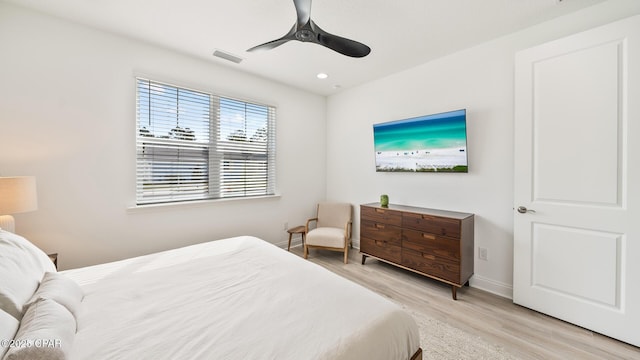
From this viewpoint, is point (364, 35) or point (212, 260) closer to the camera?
point (212, 260)

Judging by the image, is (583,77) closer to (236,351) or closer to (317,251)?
(236,351)

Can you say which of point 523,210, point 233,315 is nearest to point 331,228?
point 523,210

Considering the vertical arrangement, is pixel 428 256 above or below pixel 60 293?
below

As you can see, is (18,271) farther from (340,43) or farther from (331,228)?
(331,228)

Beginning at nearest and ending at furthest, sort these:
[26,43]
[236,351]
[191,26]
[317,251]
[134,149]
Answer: [236,351] → [26,43] → [191,26] → [134,149] → [317,251]

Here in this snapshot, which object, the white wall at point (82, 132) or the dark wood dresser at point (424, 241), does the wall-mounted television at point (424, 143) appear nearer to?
the dark wood dresser at point (424, 241)

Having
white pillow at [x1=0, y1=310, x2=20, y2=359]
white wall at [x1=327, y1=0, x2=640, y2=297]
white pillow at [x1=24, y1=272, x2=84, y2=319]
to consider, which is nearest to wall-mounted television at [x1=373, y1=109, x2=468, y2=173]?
white wall at [x1=327, y1=0, x2=640, y2=297]

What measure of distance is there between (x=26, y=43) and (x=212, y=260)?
2.51 m

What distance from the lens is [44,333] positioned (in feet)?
2.81

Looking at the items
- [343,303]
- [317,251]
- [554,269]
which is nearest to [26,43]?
[343,303]

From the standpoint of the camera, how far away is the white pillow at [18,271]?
0.97 m

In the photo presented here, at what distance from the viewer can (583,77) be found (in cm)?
196

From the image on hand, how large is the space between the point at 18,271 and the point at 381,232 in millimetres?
2979

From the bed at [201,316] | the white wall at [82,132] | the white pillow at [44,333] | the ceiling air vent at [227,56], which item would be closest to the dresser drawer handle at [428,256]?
the bed at [201,316]
